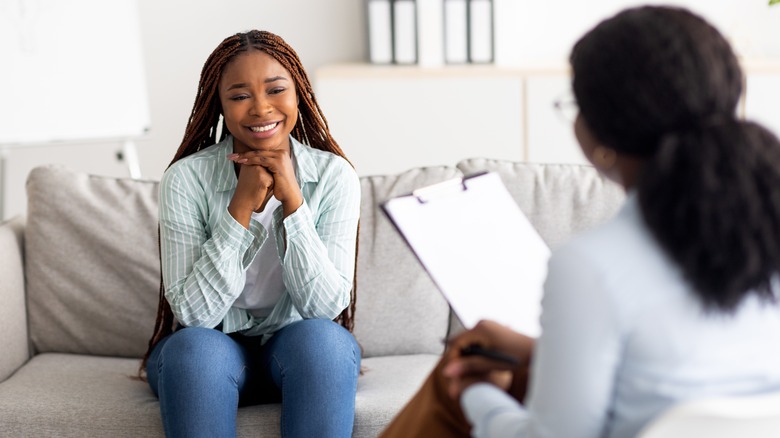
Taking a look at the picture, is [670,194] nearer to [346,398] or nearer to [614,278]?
[614,278]

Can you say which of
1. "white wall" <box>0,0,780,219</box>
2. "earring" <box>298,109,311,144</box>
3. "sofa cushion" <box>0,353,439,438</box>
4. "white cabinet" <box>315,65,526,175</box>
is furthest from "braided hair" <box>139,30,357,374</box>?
"white wall" <box>0,0,780,219</box>

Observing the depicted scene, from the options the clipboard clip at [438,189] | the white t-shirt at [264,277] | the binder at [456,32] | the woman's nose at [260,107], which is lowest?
the white t-shirt at [264,277]

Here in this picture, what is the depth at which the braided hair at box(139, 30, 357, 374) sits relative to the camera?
186cm

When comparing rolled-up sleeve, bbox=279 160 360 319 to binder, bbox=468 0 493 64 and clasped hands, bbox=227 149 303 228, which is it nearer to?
clasped hands, bbox=227 149 303 228

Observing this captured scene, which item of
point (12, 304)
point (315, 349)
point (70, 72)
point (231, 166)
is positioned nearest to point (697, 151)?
point (315, 349)

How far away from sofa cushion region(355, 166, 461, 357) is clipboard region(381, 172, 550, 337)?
730 mm

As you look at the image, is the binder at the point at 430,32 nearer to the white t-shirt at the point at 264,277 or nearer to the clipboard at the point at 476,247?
the white t-shirt at the point at 264,277

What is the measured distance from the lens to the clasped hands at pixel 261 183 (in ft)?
5.79

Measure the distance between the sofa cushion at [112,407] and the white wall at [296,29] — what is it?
2058mm

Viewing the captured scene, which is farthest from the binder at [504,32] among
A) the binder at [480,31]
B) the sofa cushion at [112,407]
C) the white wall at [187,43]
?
the sofa cushion at [112,407]

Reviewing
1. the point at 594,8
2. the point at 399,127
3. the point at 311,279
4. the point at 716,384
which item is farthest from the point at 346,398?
the point at 594,8

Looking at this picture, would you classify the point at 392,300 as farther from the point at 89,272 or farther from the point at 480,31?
the point at 480,31

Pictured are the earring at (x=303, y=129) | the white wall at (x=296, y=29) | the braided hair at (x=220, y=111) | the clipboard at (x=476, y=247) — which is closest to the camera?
the clipboard at (x=476, y=247)

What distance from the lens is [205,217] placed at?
185cm
